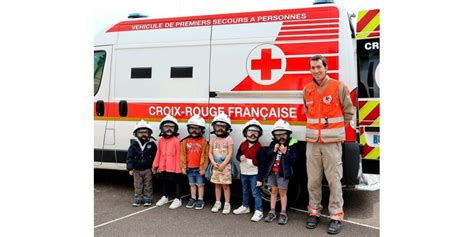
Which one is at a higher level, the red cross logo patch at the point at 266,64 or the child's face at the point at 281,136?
the red cross logo patch at the point at 266,64

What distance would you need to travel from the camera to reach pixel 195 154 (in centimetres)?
495

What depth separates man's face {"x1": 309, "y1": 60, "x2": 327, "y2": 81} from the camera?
4148 mm

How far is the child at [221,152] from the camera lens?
15.6 ft

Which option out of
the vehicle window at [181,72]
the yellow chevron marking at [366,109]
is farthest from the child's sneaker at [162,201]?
the yellow chevron marking at [366,109]

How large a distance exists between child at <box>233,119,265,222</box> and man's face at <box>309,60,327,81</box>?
0.91m

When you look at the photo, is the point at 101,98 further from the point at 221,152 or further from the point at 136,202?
the point at 221,152

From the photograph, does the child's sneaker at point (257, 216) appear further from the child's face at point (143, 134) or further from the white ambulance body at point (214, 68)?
the child's face at point (143, 134)

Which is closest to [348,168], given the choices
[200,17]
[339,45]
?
[339,45]

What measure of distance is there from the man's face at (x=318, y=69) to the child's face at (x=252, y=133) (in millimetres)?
955

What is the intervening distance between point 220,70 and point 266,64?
607 mm

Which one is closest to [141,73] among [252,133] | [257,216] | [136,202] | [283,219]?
[136,202]

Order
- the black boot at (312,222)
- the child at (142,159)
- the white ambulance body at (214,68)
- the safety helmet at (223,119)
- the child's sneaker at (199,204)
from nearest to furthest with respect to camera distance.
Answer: the black boot at (312,222) < the white ambulance body at (214,68) < the safety helmet at (223,119) < the child's sneaker at (199,204) < the child at (142,159)

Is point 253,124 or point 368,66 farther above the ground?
point 368,66

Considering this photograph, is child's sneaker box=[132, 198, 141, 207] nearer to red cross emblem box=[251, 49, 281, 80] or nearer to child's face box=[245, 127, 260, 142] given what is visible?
child's face box=[245, 127, 260, 142]
